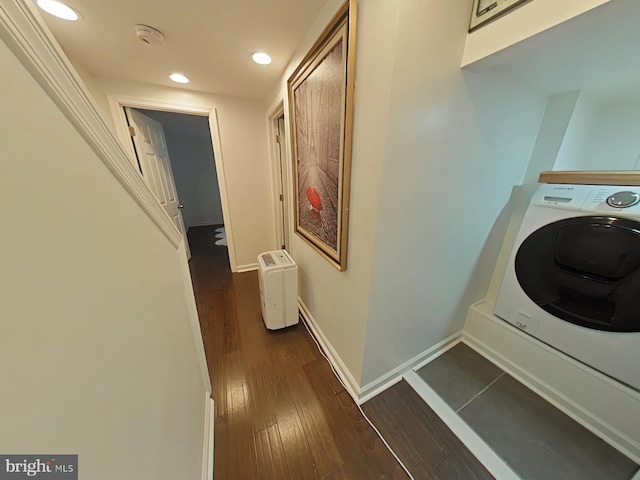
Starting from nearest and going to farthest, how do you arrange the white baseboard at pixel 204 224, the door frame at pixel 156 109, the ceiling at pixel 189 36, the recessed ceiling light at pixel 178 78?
the ceiling at pixel 189 36 < the recessed ceiling light at pixel 178 78 < the door frame at pixel 156 109 < the white baseboard at pixel 204 224

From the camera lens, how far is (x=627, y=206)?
985 millimetres

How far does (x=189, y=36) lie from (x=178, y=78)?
0.75 metres

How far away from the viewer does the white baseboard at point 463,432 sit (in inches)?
38.7

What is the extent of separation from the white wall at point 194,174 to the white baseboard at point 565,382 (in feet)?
16.5

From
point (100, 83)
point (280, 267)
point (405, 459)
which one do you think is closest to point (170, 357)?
point (280, 267)

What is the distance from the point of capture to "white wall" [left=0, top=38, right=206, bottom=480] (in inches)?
10.2

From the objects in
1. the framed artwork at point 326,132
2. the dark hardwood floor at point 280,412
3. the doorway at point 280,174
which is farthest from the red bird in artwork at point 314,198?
the dark hardwood floor at point 280,412

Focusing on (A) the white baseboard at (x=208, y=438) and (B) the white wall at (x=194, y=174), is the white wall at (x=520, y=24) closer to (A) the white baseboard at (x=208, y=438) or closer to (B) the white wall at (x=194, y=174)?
(A) the white baseboard at (x=208, y=438)

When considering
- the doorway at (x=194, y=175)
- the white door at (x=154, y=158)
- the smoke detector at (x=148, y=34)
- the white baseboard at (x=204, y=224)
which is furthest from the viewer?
the white baseboard at (x=204, y=224)

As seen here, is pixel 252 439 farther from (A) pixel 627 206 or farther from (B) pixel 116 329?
(A) pixel 627 206

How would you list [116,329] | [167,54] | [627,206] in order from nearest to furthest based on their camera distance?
[116,329]
[627,206]
[167,54]

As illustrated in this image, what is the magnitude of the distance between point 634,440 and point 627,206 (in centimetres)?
113

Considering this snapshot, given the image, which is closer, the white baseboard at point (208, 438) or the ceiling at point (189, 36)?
the white baseboard at point (208, 438)

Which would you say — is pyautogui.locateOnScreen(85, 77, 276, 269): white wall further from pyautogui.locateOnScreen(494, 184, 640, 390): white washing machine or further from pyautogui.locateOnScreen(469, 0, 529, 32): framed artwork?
pyautogui.locateOnScreen(494, 184, 640, 390): white washing machine
